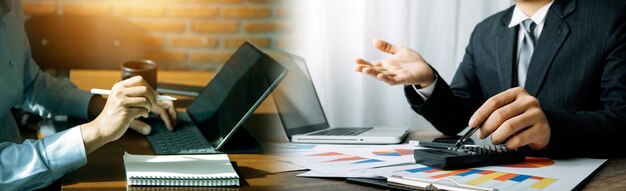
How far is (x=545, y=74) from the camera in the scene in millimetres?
1653

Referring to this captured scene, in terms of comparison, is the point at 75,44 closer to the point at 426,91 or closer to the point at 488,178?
the point at 426,91

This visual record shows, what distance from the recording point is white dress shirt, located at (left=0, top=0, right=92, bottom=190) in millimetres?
1211

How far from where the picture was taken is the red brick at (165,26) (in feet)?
11.2

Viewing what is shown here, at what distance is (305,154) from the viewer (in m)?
1.31

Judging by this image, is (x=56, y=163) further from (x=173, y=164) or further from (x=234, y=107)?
(x=234, y=107)

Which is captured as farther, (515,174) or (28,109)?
(28,109)

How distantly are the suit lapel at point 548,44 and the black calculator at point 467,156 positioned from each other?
1.47ft

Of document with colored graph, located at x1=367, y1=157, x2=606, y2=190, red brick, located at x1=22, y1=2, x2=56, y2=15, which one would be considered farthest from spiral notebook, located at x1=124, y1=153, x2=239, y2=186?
red brick, located at x1=22, y1=2, x2=56, y2=15

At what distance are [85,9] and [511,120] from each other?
2.55m

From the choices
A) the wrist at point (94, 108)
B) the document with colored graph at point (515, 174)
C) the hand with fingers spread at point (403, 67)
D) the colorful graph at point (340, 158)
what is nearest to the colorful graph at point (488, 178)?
the document with colored graph at point (515, 174)

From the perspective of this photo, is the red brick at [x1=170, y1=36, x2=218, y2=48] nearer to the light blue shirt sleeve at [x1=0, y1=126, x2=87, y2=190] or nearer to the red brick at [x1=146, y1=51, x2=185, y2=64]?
the red brick at [x1=146, y1=51, x2=185, y2=64]

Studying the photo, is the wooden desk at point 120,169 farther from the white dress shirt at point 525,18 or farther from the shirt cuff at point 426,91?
the white dress shirt at point 525,18

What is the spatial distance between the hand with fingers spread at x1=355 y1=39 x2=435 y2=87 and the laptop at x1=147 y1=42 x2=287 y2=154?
210 mm

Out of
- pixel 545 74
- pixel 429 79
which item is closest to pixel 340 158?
pixel 429 79
